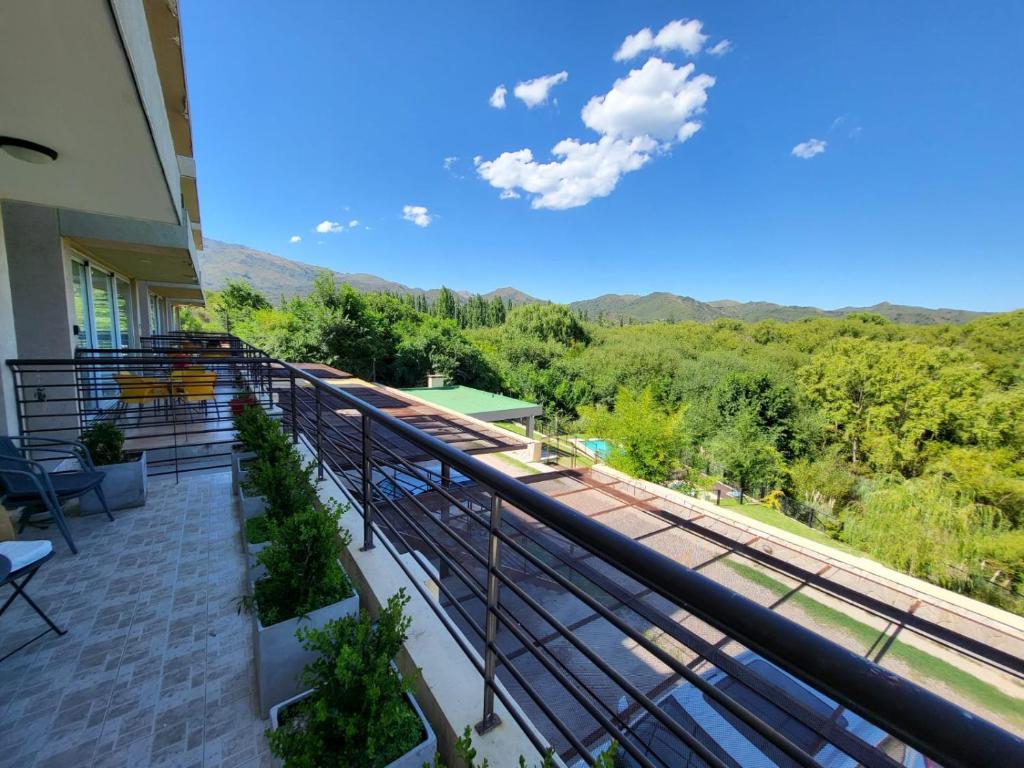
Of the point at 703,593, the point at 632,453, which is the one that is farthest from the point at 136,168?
the point at 632,453

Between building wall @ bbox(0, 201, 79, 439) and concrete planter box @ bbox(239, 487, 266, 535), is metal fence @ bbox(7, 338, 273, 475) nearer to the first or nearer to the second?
building wall @ bbox(0, 201, 79, 439)

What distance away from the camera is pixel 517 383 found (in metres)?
28.4

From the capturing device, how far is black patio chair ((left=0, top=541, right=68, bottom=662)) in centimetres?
173

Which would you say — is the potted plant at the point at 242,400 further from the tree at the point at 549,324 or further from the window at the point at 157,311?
the tree at the point at 549,324

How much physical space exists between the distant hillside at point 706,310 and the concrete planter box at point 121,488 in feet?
207

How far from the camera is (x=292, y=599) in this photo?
5.41ft

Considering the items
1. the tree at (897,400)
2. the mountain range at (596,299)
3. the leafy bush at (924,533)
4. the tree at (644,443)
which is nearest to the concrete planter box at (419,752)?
the leafy bush at (924,533)

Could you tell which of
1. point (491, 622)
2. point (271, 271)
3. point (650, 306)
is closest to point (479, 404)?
point (491, 622)

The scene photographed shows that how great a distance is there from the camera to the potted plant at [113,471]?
3.05 metres

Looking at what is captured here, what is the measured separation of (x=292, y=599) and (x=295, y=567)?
137 mm

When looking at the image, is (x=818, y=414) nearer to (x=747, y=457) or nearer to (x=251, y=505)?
(x=747, y=457)

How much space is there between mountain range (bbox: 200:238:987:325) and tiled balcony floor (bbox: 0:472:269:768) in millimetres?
64883

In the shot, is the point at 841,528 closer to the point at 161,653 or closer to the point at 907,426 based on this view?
the point at 907,426

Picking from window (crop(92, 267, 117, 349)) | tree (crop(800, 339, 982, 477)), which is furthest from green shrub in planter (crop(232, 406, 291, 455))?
tree (crop(800, 339, 982, 477))
